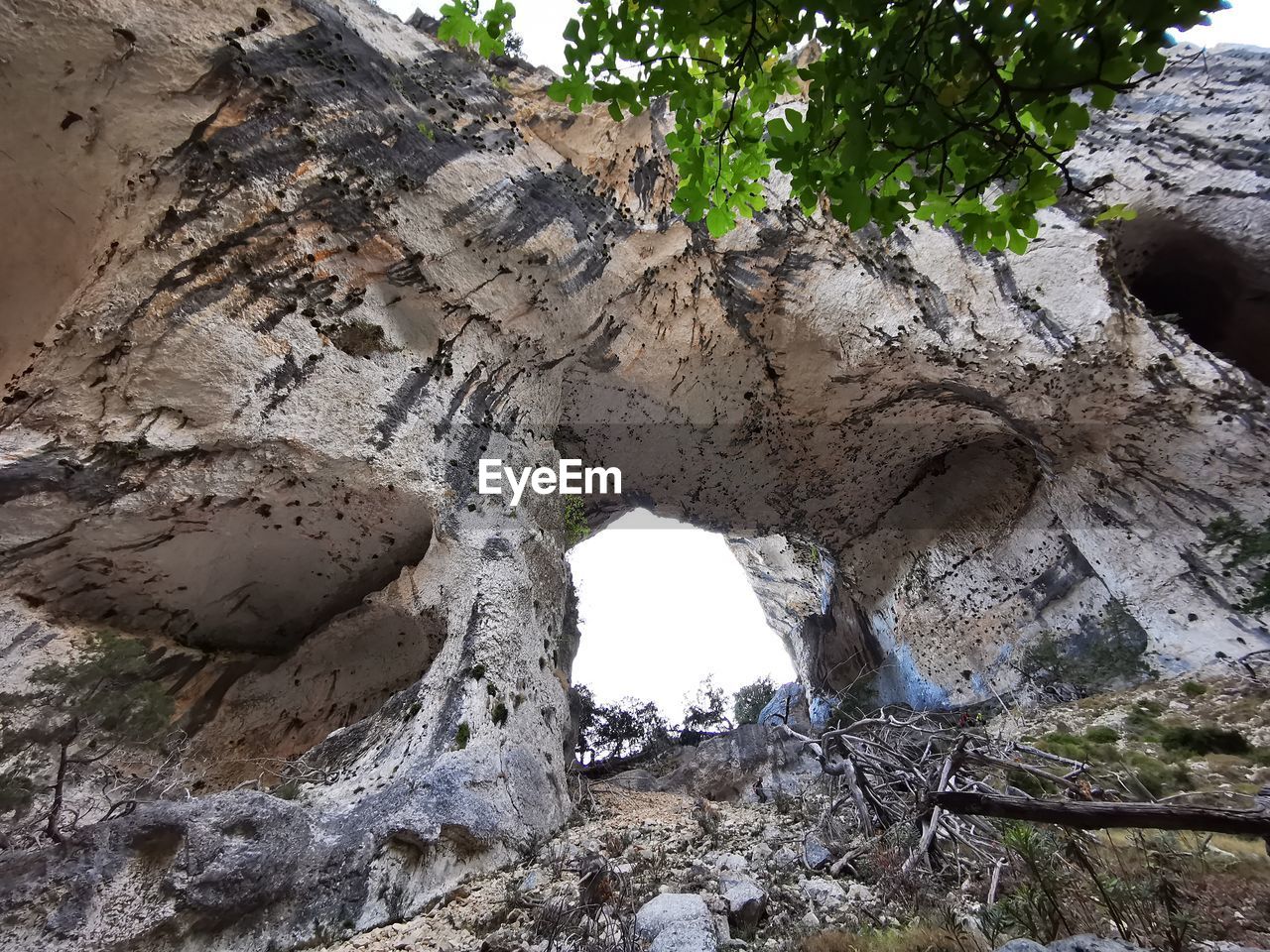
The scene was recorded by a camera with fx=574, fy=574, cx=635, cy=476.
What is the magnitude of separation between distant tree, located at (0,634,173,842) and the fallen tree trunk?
349cm

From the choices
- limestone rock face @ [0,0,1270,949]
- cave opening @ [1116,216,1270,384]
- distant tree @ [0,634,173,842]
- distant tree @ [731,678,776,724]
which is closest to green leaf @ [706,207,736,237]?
limestone rock face @ [0,0,1270,949]

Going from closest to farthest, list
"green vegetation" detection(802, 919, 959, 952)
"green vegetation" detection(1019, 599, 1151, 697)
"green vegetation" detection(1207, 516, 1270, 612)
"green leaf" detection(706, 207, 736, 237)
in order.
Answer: "green vegetation" detection(802, 919, 959, 952), "green leaf" detection(706, 207, 736, 237), "green vegetation" detection(1207, 516, 1270, 612), "green vegetation" detection(1019, 599, 1151, 697)

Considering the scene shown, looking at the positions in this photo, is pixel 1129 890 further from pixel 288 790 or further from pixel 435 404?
pixel 435 404

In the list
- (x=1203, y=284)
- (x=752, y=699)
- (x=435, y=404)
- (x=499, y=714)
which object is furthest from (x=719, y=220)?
(x=752, y=699)

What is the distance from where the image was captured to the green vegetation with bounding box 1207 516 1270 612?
4.82 metres

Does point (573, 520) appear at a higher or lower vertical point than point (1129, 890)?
higher

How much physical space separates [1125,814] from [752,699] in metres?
11.4

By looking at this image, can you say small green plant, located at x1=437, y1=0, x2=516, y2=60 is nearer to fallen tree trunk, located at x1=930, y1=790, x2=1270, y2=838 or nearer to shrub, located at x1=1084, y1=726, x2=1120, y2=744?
→ fallen tree trunk, located at x1=930, y1=790, x2=1270, y2=838

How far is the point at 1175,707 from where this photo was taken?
4309 millimetres

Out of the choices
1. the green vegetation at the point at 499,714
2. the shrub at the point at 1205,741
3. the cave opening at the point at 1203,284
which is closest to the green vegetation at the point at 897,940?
the green vegetation at the point at 499,714

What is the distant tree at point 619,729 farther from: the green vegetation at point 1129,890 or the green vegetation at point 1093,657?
the green vegetation at point 1129,890

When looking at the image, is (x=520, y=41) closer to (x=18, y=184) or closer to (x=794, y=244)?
(x=794, y=244)

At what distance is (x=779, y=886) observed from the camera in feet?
8.05

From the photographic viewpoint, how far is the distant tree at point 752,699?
38.1 ft
